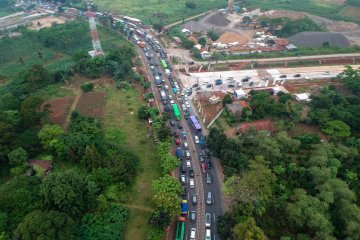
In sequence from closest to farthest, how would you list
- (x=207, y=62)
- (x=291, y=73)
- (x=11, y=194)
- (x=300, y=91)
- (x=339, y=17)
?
(x=11, y=194), (x=300, y=91), (x=291, y=73), (x=207, y=62), (x=339, y=17)

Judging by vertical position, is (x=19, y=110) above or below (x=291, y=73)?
above

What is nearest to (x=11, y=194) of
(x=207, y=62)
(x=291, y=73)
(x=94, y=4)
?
(x=207, y=62)

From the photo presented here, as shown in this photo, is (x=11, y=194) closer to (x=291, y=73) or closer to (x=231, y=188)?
(x=231, y=188)

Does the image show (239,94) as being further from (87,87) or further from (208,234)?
(208,234)

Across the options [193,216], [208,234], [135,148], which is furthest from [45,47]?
[208,234]

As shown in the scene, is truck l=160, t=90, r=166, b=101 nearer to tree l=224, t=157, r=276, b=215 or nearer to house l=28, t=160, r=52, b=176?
house l=28, t=160, r=52, b=176

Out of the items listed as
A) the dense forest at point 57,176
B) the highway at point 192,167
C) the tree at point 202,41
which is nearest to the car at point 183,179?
the highway at point 192,167

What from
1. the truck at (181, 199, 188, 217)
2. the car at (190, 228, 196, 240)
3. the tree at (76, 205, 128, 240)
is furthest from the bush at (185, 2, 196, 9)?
the car at (190, 228, 196, 240)
